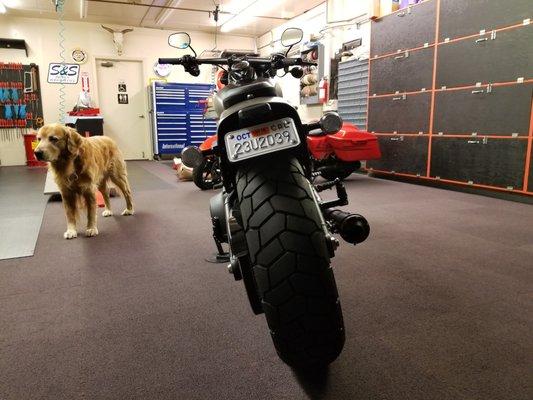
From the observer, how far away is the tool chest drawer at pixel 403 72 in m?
4.83

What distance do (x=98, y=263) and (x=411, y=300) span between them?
5.65 feet

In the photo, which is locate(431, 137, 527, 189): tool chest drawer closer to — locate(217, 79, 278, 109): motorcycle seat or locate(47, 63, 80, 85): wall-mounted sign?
locate(217, 79, 278, 109): motorcycle seat

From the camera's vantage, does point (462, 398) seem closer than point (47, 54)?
Yes

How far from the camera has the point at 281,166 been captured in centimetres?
110

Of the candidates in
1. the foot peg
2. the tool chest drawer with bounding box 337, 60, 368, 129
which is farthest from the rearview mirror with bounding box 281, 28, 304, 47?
the tool chest drawer with bounding box 337, 60, 368, 129

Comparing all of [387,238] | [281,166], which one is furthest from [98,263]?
[387,238]

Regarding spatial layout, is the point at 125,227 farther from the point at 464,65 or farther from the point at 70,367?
the point at 464,65

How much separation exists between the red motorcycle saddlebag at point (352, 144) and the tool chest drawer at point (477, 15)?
4.77 feet

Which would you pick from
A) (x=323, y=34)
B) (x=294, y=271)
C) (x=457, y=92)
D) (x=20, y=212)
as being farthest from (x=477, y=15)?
(x=20, y=212)

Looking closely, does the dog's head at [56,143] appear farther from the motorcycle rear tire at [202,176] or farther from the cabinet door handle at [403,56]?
the cabinet door handle at [403,56]

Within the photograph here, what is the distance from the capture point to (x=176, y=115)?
874 centimetres

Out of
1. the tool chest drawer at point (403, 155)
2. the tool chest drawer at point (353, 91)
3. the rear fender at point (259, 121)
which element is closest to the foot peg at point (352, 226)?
the rear fender at point (259, 121)

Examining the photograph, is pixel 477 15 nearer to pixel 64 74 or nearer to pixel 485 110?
pixel 485 110

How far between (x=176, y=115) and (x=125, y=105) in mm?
1338
